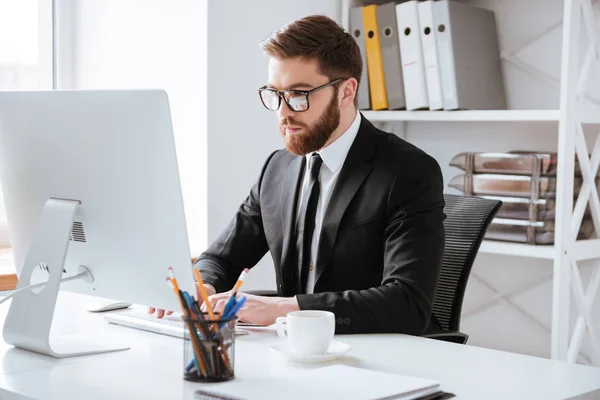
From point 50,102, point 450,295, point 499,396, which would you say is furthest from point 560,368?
point 50,102

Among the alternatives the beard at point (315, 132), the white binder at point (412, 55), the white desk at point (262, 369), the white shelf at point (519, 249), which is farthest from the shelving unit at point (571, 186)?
the white desk at point (262, 369)

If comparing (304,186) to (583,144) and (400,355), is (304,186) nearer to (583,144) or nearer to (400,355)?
(400,355)

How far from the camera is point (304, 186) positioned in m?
2.05

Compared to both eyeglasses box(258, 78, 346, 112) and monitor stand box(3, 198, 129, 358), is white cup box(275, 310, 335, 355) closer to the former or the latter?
monitor stand box(3, 198, 129, 358)

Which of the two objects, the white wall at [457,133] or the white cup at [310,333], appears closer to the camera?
the white cup at [310,333]

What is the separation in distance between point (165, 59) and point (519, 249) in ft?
4.06

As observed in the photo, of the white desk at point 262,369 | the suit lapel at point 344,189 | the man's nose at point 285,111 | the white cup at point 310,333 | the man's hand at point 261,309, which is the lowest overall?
the white desk at point 262,369

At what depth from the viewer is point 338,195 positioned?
1941 mm

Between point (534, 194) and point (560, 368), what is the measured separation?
1.28 meters

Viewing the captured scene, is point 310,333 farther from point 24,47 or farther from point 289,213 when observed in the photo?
point 24,47

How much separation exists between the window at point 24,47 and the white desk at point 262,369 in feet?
4.23

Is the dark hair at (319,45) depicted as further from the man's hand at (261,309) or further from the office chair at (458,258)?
the man's hand at (261,309)

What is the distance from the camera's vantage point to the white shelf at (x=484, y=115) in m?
2.55

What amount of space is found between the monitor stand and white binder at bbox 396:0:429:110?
157 centimetres
